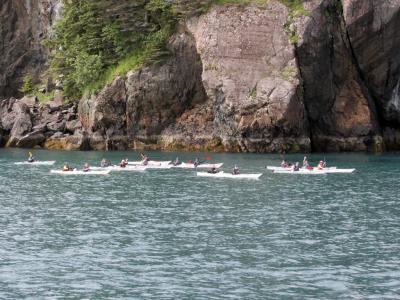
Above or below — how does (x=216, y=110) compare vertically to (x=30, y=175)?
above

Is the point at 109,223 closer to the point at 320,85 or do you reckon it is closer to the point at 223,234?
the point at 223,234

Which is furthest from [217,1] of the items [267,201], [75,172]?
[267,201]

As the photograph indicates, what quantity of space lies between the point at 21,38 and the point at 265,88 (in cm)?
5799

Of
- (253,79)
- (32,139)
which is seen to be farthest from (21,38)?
(253,79)

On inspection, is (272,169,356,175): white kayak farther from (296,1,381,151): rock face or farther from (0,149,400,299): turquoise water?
(296,1,381,151): rock face

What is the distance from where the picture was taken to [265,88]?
297 ft

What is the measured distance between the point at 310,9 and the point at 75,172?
135ft

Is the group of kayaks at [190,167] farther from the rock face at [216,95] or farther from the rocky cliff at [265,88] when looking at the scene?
the rocky cliff at [265,88]

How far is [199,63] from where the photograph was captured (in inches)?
4021

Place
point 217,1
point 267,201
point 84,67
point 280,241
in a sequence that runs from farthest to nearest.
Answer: point 84,67
point 217,1
point 267,201
point 280,241

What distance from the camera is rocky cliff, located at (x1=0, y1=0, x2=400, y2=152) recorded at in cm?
9169

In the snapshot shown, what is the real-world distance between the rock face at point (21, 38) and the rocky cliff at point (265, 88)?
27.2 m

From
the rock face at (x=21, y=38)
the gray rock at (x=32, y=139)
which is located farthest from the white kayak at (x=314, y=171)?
the rock face at (x=21, y=38)

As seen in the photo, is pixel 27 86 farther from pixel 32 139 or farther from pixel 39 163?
pixel 39 163
